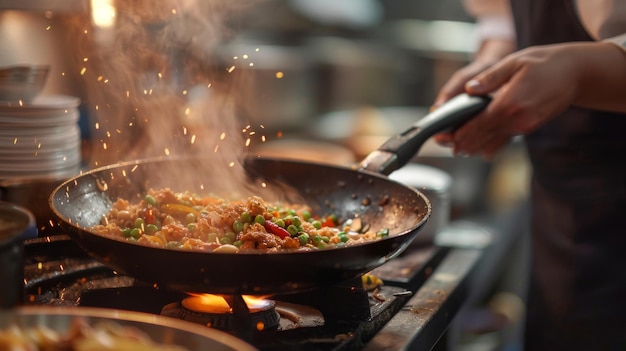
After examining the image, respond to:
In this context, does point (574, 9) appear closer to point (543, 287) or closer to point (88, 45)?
point (543, 287)

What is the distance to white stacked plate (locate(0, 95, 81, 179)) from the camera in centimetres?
201

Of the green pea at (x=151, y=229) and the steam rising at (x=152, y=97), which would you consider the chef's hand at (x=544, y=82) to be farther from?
the green pea at (x=151, y=229)

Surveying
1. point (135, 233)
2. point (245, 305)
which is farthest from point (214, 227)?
point (245, 305)

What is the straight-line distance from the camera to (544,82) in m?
2.13

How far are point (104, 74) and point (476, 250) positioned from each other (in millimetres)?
1522

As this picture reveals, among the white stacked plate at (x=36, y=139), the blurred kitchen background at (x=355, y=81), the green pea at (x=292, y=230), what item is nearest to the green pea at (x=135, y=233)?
the green pea at (x=292, y=230)

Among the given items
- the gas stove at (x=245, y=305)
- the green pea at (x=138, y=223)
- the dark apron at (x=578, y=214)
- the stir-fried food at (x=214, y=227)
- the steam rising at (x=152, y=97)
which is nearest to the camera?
the gas stove at (x=245, y=305)

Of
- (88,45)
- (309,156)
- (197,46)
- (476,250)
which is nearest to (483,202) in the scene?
(309,156)

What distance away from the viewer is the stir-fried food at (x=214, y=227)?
1667mm

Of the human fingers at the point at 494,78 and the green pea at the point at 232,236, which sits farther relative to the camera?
the human fingers at the point at 494,78

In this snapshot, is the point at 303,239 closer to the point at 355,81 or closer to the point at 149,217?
the point at 149,217

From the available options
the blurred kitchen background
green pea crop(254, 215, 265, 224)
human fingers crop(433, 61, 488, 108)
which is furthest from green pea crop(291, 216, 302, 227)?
human fingers crop(433, 61, 488, 108)

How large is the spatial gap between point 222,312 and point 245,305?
83mm

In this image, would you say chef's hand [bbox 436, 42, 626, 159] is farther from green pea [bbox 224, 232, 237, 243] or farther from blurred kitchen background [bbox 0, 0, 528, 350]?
green pea [bbox 224, 232, 237, 243]
